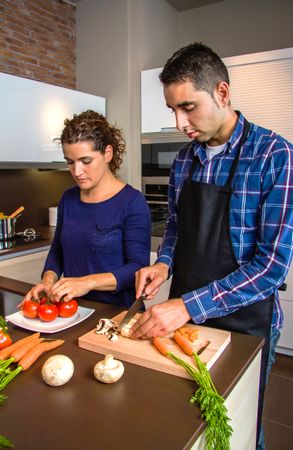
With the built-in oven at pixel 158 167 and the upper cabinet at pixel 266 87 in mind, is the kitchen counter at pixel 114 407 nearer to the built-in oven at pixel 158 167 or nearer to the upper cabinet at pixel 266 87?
the upper cabinet at pixel 266 87

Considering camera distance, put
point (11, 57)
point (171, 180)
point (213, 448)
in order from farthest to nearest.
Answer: point (11, 57) → point (171, 180) → point (213, 448)

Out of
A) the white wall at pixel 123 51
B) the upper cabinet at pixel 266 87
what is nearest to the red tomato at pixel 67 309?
the upper cabinet at pixel 266 87

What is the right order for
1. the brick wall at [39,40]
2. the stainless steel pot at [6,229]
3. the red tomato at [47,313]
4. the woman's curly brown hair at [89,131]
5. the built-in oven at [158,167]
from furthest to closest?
the built-in oven at [158,167] < the brick wall at [39,40] < the stainless steel pot at [6,229] < the woman's curly brown hair at [89,131] < the red tomato at [47,313]

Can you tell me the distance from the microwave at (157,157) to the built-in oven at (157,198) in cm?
6

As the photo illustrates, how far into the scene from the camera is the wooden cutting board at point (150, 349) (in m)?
0.88

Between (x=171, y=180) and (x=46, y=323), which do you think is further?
(x=171, y=180)

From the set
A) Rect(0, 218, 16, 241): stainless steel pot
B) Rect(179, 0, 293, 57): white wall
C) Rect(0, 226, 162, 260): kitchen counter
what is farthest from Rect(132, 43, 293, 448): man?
Rect(179, 0, 293, 57): white wall

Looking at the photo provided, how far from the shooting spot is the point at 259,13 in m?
3.19

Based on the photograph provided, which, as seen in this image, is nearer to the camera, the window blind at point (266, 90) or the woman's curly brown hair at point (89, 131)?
the woman's curly brown hair at point (89, 131)

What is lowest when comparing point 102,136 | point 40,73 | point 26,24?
point 102,136

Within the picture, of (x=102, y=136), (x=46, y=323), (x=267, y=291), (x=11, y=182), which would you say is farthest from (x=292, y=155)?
(x=11, y=182)

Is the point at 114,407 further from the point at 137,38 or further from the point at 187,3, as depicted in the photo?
the point at 187,3

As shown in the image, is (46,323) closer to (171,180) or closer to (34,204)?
(171,180)

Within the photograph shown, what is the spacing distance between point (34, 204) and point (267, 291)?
253 cm
